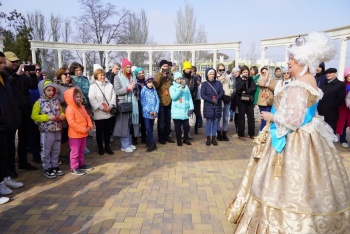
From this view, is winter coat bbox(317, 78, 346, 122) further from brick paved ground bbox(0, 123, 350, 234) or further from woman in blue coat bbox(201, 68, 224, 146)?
woman in blue coat bbox(201, 68, 224, 146)

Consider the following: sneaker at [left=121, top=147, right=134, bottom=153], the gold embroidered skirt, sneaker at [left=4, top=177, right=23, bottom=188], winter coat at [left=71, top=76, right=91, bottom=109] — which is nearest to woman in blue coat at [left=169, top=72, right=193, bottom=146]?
sneaker at [left=121, top=147, right=134, bottom=153]

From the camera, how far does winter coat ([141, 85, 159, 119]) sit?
5.79m

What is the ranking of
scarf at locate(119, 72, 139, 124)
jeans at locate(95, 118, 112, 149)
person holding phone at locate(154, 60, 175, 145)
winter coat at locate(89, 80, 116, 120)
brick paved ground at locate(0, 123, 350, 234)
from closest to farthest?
1. brick paved ground at locate(0, 123, 350, 234)
2. winter coat at locate(89, 80, 116, 120)
3. jeans at locate(95, 118, 112, 149)
4. scarf at locate(119, 72, 139, 124)
5. person holding phone at locate(154, 60, 175, 145)

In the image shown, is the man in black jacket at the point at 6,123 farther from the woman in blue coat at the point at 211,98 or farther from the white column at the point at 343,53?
the white column at the point at 343,53

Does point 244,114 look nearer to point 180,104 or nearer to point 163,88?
point 180,104

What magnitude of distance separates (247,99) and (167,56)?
31.7 meters

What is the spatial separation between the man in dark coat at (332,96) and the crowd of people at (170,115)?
0.02 meters

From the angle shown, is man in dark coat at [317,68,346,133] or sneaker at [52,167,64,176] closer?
sneaker at [52,167,64,176]

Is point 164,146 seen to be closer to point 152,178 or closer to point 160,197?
point 152,178

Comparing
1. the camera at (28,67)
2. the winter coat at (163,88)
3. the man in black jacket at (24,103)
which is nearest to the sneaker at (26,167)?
the man in black jacket at (24,103)

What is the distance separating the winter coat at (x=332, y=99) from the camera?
5.79m

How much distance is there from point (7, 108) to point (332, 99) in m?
6.19

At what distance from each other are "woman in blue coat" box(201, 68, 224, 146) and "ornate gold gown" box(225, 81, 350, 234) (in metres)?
3.60

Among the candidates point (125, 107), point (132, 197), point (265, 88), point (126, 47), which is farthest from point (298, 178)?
point (126, 47)
